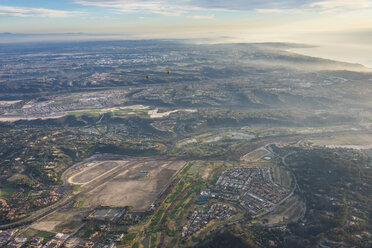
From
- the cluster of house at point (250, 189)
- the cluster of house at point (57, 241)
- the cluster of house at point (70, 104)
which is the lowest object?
the cluster of house at point (57, 241)

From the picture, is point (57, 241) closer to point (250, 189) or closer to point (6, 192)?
point (6, 192)

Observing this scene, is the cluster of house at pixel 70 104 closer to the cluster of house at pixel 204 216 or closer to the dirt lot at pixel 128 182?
the dirt lot at pixel 128 182

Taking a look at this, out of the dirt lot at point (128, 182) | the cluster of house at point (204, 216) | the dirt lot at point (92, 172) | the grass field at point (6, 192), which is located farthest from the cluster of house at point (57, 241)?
the grass field at point (6, 192)

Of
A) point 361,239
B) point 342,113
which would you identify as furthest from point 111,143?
point 342,113

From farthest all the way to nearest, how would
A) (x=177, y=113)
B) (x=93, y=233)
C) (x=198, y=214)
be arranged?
(x=177, y=113) → (x=198, y=214) → (x=93, y=233)

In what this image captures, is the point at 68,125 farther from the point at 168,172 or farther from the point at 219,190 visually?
the point at 219,190

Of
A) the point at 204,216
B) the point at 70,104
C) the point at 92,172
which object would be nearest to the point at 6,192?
the point at 92,172
